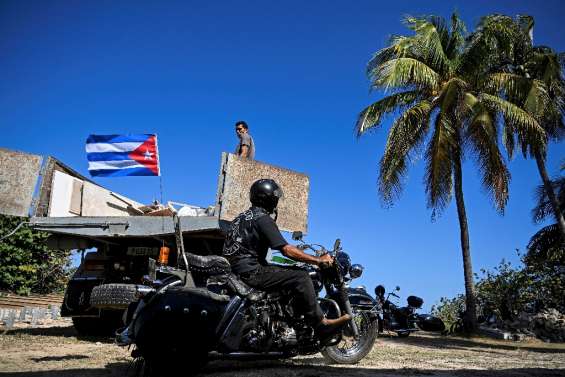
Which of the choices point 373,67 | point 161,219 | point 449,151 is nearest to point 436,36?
point 373,67

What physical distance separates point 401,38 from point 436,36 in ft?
3.72

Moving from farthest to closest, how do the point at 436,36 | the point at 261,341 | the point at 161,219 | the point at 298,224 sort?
the point at 436,36, the point at 298,224, the point at 161,219, the point at 261,341

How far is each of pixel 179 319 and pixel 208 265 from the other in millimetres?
621

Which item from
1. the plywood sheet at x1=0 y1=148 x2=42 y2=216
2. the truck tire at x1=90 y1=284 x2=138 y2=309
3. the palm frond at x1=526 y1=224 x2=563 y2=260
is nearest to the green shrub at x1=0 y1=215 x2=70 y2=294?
the plywood sheet at x1=0 y1=148 x2=42 y2=216

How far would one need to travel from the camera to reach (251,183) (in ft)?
22.9

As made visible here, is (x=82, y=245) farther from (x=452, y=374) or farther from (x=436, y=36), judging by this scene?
(x=436, y=36)

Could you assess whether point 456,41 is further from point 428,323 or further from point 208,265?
point 208,265

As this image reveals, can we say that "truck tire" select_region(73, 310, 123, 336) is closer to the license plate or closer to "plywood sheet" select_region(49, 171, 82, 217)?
the license plate

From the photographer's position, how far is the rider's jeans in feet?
14.7

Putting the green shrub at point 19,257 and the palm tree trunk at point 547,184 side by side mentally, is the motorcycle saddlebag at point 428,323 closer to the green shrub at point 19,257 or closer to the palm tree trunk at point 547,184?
the palm tree trunk at point 547,184

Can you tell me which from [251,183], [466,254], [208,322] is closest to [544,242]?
[466,254]

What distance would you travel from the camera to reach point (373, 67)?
1650 centimetres

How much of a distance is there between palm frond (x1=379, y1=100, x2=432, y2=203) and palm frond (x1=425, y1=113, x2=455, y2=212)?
1.52 ft

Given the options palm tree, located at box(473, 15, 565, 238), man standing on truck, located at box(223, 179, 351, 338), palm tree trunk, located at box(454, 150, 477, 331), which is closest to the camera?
man standing on truck, located at box(223, 179, 351, 338)
